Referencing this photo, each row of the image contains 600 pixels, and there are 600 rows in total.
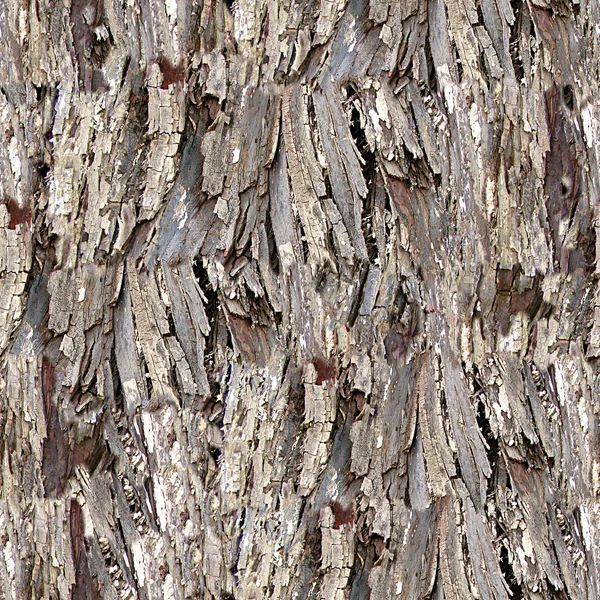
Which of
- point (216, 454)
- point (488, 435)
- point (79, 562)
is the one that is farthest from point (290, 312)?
point (79, 562)

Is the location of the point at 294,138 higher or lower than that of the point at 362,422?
higher

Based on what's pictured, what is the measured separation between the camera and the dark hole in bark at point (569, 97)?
3.91ft

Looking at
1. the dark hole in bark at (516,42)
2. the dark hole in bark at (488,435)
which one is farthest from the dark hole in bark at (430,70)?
the dark hole in bark at (488,435)

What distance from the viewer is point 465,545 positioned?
1145 millimetres

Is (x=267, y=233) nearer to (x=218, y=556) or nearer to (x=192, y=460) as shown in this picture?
(x=192, y=460)

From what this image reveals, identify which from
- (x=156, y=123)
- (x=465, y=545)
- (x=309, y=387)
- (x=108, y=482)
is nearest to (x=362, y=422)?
(x=309, y=387)

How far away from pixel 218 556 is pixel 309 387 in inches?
11.1

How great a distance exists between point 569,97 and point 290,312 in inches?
21.8

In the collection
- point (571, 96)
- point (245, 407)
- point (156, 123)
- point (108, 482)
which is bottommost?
point (108, 482)

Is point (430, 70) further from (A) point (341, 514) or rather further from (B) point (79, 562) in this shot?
(B) point (79, 562)

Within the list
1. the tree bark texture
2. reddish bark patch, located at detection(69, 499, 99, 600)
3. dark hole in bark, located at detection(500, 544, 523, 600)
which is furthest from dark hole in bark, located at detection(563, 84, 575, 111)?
reddish bark patch, located at detection(69, 499, 99, 600)

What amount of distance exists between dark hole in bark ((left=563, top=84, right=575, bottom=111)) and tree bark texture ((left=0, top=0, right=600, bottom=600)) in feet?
0.14

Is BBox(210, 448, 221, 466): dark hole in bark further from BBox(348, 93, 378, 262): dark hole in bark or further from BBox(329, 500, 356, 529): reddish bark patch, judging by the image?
BBox(348, 93, 378, 262): dark hole in bark

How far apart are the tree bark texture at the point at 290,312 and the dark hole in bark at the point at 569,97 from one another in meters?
0.04
